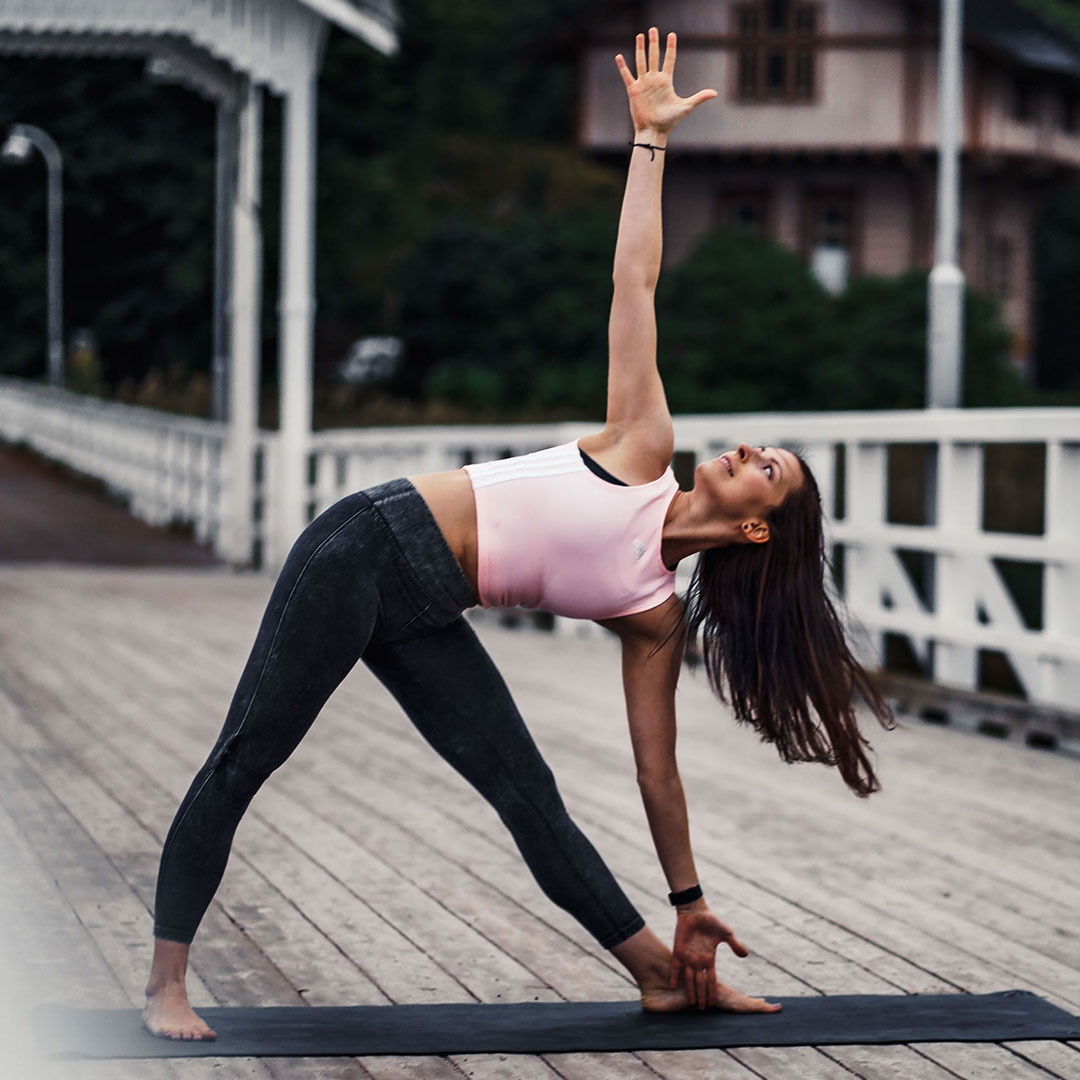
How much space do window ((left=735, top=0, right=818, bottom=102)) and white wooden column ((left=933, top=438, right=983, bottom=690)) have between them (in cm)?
3172

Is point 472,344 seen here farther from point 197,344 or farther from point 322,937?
point 322,937

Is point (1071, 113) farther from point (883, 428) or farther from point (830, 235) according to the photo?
point (883, 428)

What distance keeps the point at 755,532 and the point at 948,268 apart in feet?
24.4

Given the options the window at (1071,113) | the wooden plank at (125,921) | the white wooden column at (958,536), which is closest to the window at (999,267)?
the window at (1071,113)

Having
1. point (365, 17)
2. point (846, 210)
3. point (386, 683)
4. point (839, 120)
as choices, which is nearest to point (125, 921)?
point (386, 683)

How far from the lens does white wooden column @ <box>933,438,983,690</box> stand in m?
8.35

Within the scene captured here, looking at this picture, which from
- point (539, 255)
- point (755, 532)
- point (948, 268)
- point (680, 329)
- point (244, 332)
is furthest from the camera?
point (539, 255)

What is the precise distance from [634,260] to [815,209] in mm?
38052

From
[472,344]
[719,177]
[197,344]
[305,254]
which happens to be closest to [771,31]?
[719,177]

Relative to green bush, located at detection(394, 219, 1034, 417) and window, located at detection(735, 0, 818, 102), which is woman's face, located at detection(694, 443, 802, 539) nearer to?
green bush, located at detection(394, 219, 1034, 417)

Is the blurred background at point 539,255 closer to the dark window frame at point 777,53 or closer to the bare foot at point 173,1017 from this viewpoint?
the dark window frame at point 777,53

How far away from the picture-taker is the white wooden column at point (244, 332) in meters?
16.8

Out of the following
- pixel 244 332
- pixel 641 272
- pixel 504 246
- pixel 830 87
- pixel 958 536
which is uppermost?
pixel 830 87

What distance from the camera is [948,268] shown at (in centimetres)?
1080
